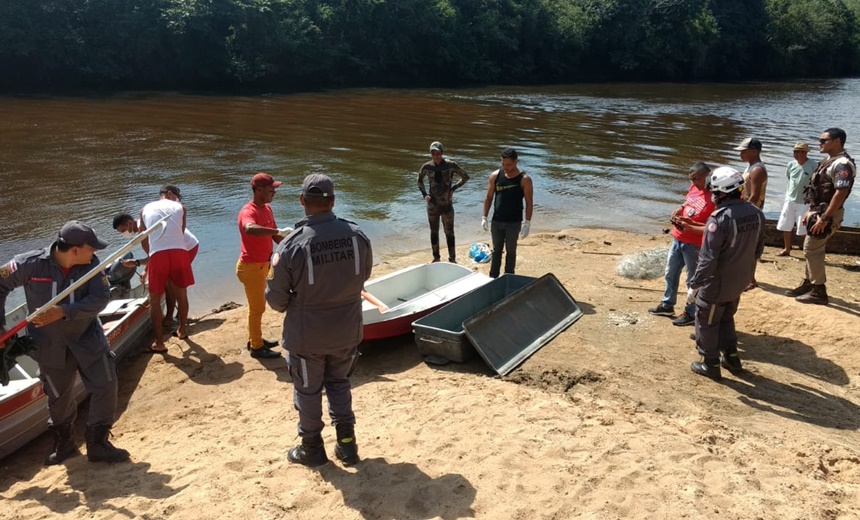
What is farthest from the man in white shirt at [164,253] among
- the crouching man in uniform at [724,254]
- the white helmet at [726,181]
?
the white helmet at [726,181]

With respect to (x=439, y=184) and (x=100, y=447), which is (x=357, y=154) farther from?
(x=100, y=447)

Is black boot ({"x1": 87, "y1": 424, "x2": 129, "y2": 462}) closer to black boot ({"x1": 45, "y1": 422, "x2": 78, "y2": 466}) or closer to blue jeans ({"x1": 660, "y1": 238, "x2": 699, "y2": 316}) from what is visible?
black boot ({"x1": 45, "y1": 422, "x2": 78, "y2": 466})

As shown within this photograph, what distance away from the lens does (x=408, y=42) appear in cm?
5028

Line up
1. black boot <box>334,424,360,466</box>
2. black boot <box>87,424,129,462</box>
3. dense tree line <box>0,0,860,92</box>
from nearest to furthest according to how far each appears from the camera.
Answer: black boot <box>334,424,360,466</box> < black boot <box>87,424,129,462</box> < dense tree line <box>0,0,860,92</box>

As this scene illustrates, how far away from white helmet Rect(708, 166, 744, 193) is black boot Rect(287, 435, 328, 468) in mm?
3972

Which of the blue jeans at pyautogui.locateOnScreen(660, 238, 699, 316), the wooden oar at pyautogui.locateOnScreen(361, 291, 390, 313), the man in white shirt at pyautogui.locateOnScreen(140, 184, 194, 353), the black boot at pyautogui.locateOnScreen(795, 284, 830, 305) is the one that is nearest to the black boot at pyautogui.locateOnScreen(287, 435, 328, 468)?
the wooden oar at pyautogui.locateOnScreen(361, 291, 390, 313)

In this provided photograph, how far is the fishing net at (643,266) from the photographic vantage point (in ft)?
31.1

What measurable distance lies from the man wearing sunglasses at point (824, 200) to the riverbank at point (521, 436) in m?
0.47

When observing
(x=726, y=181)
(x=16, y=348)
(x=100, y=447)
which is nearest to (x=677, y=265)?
(x=726, y=181)

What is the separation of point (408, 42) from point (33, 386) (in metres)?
48.2

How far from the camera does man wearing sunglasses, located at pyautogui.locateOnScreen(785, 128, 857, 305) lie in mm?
7246

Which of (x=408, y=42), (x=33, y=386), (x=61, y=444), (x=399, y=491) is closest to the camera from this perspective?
(x=399, y=491)

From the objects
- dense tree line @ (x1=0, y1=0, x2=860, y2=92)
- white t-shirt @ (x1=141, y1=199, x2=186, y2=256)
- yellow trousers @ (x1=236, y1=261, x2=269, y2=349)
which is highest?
dense tree line @ (x1=0, y1=0, x2=860, y2=92)

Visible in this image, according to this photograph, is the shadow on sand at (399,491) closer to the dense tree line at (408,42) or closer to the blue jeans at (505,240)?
the blue jeans at (505,240)
